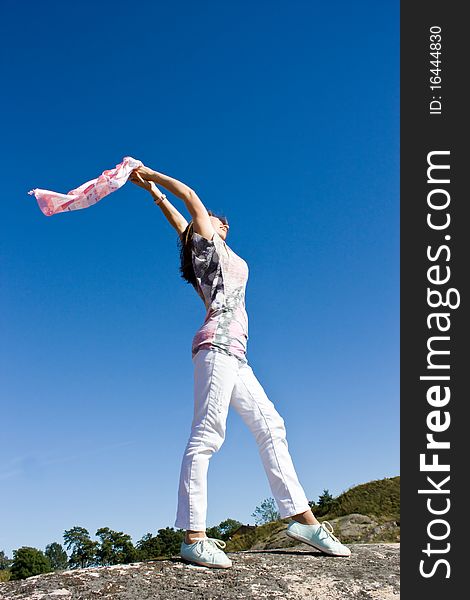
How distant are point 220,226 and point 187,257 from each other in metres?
0.50

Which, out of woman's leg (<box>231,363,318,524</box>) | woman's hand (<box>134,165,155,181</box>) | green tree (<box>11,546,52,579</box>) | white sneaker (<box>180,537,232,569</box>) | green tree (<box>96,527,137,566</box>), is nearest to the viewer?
white sneaker (<box>180,537,232,569</box>)

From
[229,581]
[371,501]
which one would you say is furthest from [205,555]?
[371,501]

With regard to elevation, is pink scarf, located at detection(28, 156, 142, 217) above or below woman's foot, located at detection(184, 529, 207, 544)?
above

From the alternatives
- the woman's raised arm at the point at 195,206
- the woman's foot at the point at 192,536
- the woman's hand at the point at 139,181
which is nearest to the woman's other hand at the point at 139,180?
the woman's hand at the point at 139,181

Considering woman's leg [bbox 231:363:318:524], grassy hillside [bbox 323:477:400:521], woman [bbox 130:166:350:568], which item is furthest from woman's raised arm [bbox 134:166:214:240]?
grassy hillside [bbox 323:477:400:521]

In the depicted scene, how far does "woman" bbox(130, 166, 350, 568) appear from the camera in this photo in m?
4.97

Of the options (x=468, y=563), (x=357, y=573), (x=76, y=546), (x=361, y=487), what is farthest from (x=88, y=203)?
(x=76, y=546)

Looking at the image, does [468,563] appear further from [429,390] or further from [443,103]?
[443,103]

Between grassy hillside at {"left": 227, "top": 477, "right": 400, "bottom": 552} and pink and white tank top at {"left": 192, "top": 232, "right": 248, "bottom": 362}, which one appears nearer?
pink and white tank top at {"left": 192, "top": 232, "right": 248, "bottom": 362}

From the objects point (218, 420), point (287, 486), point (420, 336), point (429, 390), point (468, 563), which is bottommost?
point (468, 563)

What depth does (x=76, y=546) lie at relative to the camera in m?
16.4

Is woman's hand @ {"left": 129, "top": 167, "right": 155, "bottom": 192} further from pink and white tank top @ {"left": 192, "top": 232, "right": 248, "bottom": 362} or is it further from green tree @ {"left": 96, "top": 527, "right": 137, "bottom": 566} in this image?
green tree @ {"left": 96, "top": 527, "right": 137, "bottom": 566}

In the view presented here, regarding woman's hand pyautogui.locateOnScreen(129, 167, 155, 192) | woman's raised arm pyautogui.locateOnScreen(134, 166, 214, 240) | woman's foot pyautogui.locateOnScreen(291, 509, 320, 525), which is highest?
woman's hand pyautogui.locateOnScreen(129, 167, 155, 192)

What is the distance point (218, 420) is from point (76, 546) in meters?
13.1
